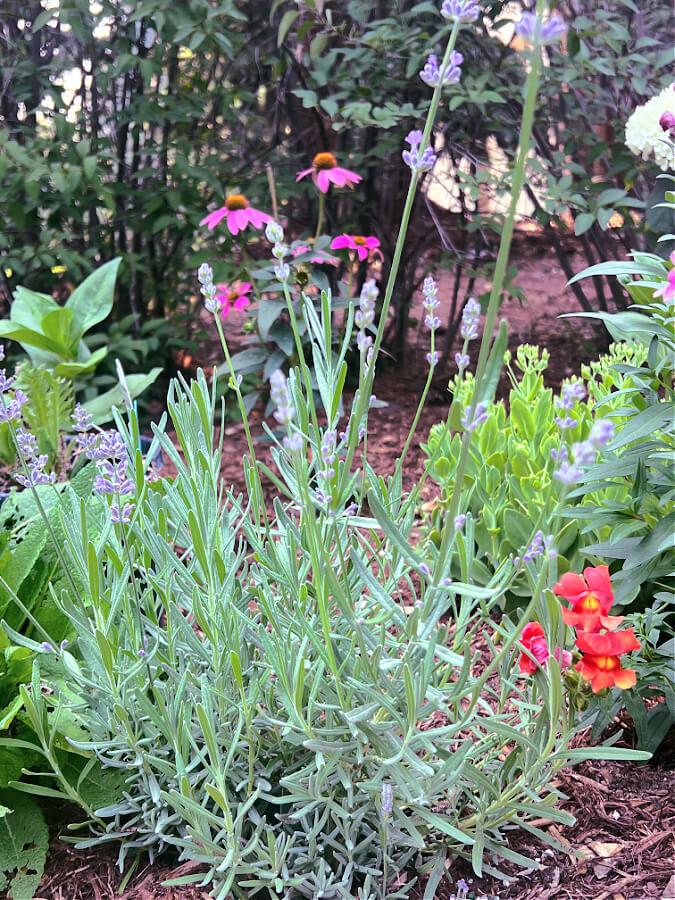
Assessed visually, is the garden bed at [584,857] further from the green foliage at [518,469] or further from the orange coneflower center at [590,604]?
the green foliage at [518,469]

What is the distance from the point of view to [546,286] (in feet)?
15.9

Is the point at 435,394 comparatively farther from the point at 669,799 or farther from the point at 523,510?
the point at 669,799

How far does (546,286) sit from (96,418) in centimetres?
317

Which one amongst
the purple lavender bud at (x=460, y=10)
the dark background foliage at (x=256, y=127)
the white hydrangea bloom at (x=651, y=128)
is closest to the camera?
the purple lavender bud at (x=460, y=10)

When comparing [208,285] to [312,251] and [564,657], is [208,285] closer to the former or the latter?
[564,657]

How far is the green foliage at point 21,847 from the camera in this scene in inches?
50.1

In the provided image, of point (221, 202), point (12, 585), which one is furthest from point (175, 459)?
point (221, 202)

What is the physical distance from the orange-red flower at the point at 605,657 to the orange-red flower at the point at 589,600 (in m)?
0.02

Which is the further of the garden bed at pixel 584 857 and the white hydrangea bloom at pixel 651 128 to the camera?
the white hydrangea bloom at pixel 651 128

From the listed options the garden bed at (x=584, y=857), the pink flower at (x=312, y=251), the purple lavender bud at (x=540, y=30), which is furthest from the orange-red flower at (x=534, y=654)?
the pink flower at (x=312, y=251)

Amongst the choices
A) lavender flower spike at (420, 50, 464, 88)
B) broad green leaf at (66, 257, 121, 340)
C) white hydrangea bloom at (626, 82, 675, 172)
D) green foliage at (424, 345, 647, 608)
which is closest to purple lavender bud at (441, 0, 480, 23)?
lavender flower spike at (420, 50, 464, 88)

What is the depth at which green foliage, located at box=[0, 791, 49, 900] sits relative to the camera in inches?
50.1

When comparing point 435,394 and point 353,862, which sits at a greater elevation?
point 435,394

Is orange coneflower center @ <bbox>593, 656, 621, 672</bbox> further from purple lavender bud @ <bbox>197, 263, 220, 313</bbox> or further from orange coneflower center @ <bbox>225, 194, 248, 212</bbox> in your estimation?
orange coneflower center @ <bbox>225, 194, 248, 212</bbox>
